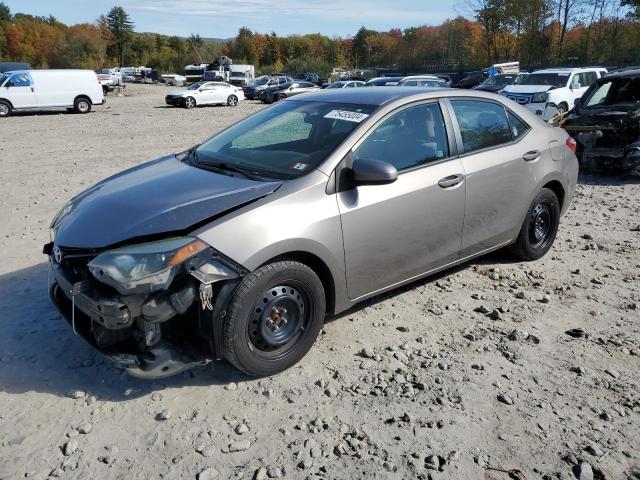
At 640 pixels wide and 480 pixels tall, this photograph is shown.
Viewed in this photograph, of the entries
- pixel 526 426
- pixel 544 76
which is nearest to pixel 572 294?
pixel 526 426

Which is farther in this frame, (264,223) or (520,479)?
(264,223)

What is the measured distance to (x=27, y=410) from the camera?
3127 mm

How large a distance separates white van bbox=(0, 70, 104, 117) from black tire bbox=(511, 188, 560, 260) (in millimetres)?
24117

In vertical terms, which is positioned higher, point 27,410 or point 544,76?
point 544,76

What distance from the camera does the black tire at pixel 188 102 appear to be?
97.7ft

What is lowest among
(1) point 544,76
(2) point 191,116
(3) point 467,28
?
(2) point 191,116

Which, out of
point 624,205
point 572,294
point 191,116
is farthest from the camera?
point 191,116

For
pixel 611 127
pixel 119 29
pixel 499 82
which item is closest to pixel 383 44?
pixel 119 29

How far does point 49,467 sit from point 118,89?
48.6 metres

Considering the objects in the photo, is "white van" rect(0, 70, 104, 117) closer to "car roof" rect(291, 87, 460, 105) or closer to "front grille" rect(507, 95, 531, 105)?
"front grille" rect(507, 95, 531, 105)

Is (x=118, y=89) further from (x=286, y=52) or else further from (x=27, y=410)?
(x=286, y=52)

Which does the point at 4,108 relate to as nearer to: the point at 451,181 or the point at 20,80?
the point at 20,80

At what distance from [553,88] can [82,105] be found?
2025cm

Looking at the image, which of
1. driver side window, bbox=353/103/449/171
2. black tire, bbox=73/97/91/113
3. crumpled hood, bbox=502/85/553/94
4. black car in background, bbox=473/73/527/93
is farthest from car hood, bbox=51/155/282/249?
black tire, bbox=73/97/91/113
